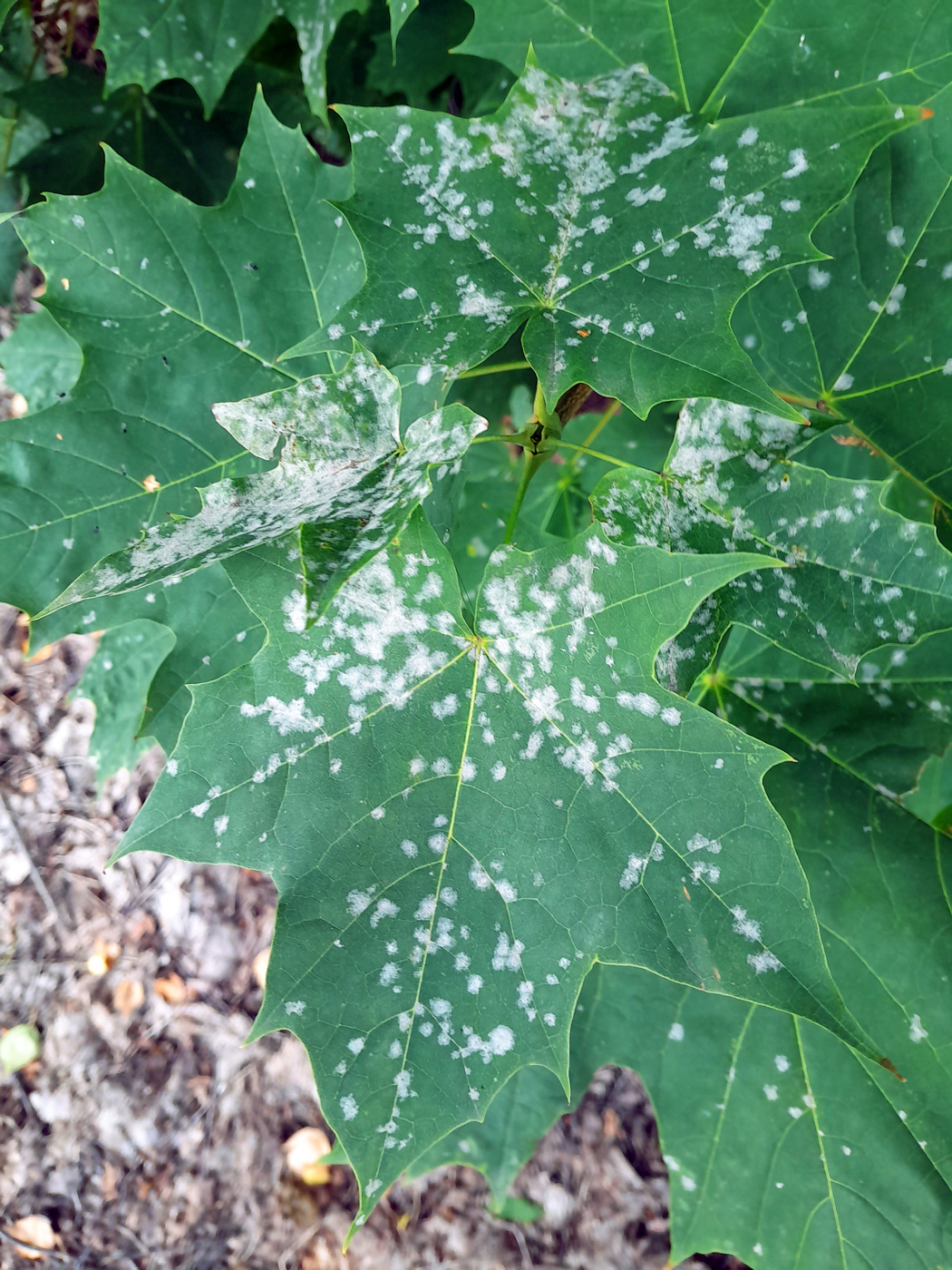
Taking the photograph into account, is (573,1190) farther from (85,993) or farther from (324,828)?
(324,828)

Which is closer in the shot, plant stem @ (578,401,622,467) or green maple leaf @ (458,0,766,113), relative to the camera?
green maple leaf @ (458,0,766,113)

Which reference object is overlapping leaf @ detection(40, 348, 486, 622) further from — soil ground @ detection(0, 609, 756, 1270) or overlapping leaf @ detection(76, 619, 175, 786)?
soil ground @ detection(0, 609, 756, 1270)

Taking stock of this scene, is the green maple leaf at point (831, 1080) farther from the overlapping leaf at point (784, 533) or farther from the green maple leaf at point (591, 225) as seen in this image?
the green maple leaf at point (591, 225)

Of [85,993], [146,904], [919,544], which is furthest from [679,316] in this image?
[85,993]

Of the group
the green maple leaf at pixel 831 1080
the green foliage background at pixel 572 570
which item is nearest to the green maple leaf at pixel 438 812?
the green foliage background at pixel 572 570

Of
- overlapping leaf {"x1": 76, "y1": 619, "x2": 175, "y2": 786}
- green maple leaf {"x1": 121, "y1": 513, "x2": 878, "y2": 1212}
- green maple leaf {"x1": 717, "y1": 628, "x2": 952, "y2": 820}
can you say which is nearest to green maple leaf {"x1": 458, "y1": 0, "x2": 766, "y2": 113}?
green maple leaf {"x1": 121, "y1": 513, "x2": 878, "y2": 1212}

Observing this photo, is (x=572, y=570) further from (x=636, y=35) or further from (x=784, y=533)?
(x=636, y=35)
